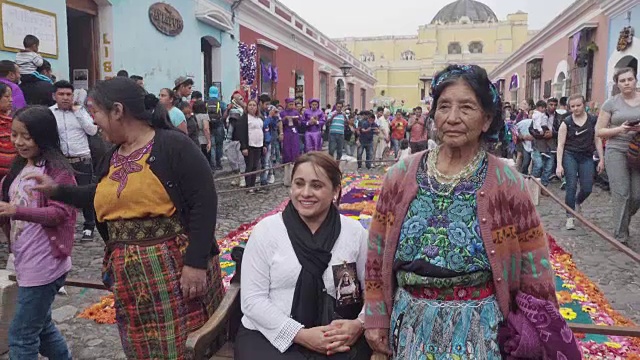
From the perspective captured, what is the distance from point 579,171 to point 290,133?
7.50 m

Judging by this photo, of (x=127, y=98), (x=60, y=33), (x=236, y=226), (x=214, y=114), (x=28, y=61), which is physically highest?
(x=60, y=33)

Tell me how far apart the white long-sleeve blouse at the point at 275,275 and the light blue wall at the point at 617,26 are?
12735mm

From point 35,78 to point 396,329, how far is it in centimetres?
Result: 625

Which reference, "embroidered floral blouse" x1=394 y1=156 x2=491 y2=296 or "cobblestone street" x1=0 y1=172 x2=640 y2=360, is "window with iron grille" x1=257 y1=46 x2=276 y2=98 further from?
"embroidered floral blouse" x1=394 y1=156 x2=491 y2=296

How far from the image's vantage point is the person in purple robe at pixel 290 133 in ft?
43.3

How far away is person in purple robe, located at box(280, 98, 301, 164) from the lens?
1319 cm

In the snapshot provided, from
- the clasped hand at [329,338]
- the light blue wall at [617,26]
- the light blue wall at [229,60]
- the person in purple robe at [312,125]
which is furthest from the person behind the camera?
the light blue wall at [229,60]

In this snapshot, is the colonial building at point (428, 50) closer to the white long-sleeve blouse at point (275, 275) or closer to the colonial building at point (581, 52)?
the colonial building at point (581, 52)

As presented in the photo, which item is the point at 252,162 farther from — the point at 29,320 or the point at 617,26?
the point at 617,26

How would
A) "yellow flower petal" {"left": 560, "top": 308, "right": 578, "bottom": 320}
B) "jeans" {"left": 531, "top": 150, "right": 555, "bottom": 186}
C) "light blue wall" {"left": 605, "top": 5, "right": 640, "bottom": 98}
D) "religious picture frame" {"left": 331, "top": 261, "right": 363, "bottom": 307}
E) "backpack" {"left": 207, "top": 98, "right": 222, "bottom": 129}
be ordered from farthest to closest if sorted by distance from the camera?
"light blue wall" {"left": 605, "top": 5, "right": 640, "bottom": 98} < "backpack" {"left": 207, "top": 98, "right": 222, "bottom": 129} < "jeans" {"left": 531, "top": 150, "right": 555, "bottom": 186} < "yellow flower petal" {"left": 560, "top": 308, "right": 578, "bottom": 320} < "religious picture frame" {"left": 331, "top": 261, "right": 363, "bottom": 307}

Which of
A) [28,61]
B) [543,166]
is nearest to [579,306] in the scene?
[28,61]

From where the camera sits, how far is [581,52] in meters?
16.1

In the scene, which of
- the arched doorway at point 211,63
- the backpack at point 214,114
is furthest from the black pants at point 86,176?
the arched doorway at point 211,63

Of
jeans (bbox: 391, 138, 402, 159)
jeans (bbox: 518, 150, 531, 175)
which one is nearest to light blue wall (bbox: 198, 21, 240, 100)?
jeans (bbox: 391, 138, 402, 159)
